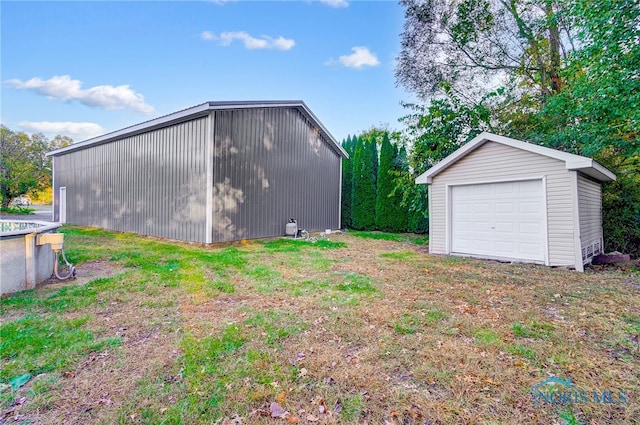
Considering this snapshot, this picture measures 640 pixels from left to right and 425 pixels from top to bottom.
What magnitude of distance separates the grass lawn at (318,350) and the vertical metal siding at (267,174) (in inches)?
175

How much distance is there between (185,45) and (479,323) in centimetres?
1255

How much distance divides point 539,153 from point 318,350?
653 cm

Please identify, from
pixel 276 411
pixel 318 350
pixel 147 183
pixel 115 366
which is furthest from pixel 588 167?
pixel 147 183

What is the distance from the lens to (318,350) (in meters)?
2.77

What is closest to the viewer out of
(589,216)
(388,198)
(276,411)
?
(276,411)

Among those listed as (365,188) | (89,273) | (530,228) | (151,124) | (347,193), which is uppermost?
(151,124)

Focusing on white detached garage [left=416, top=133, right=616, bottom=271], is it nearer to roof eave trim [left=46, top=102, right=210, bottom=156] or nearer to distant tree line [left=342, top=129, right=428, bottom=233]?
distant tree line [left=342, top=129, right=428, bottom=233]

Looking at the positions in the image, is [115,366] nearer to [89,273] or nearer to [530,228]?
[89,273]

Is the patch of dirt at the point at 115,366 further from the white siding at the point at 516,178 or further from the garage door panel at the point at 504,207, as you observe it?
the garage door panel at the point at 504,207

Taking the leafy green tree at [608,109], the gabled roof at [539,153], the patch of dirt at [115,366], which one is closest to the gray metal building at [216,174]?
the gabled roof at [539,153]

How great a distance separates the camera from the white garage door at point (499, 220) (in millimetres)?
6676

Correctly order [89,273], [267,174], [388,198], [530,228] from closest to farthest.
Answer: [89,273]
[530,228]
[267,174]
[388,198]

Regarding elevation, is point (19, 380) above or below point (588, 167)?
below

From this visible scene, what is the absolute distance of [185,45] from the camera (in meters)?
10.9
